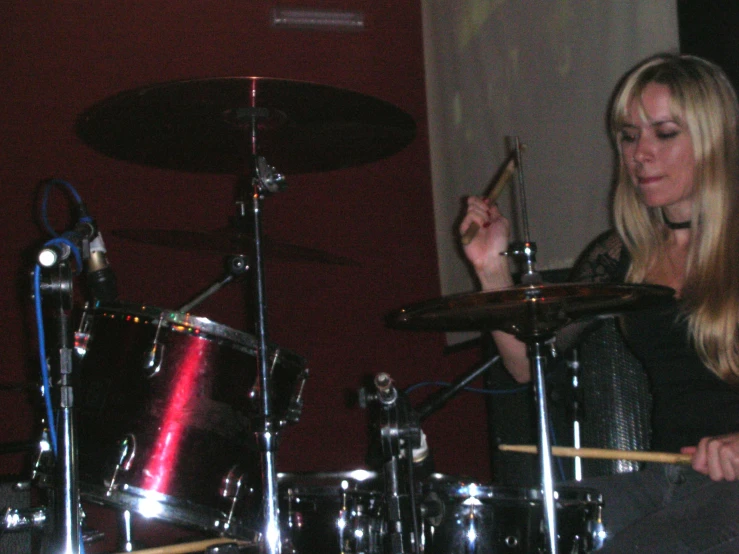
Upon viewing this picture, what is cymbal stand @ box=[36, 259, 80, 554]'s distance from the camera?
160 centimetres

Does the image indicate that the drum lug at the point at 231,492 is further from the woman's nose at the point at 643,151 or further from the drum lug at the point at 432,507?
the woman's nose at the point at 643,151

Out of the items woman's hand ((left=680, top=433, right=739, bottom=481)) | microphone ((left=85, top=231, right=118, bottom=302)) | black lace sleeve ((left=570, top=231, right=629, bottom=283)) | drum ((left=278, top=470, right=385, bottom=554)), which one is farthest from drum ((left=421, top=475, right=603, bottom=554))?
microphone ((left=85, top=231, right=118, bottom=302))

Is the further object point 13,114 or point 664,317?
point 13,114

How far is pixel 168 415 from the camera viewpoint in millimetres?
1971

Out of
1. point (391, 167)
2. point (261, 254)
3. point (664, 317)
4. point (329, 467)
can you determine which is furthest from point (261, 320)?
point (391, 167)

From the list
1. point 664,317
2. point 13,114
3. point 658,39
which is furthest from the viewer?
point 13,114

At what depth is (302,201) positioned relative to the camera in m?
3.32

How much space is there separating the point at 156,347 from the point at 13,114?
1.43m

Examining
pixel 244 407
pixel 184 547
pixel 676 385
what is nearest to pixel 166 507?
pixel 184 547

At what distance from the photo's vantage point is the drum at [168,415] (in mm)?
1935

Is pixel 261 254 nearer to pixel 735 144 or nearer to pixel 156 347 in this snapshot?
pixel 156 347

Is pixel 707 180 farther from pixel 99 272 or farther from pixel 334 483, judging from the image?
pixel 99 272

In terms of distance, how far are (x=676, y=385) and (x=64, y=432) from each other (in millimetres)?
1226

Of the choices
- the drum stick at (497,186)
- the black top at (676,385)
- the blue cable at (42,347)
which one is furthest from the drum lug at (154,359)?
the black top at (676,385)
